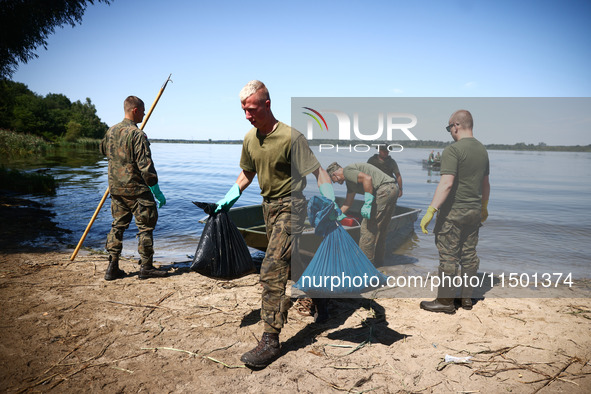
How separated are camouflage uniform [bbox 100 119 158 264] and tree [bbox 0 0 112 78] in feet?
35.4

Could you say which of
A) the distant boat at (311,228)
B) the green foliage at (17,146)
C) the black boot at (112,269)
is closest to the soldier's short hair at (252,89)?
the distant boat at (311,228)

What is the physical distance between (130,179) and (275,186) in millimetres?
2511

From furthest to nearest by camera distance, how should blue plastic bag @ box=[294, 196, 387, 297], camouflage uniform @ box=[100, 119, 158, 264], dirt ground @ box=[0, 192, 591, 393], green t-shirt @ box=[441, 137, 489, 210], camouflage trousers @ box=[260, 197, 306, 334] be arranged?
camouflage uniform @ box=[100, 119, 158, 264]
green t-shirt @ box=[441, 137, 489, 210]
blue plastic bag @ box=[294, 196, 387, 297]
camouflage trousers @ box=[260, 197, 306, 334]
dirt ground @ box=[0, 192, 591, 393]

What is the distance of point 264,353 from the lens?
2.73m

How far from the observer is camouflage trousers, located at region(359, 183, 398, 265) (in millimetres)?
5438

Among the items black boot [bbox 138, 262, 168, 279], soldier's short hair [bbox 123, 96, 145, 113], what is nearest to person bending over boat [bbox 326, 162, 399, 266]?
black boot [bbox 138, 262, 168, 279]

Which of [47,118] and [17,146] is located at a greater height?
[47,118]

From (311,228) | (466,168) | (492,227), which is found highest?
(466,168)

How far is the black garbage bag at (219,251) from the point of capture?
312 cm

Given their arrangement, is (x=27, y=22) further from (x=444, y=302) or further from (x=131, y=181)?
(x=444, y=302)

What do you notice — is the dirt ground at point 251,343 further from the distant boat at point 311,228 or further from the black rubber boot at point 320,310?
the distant boat at point 311,228

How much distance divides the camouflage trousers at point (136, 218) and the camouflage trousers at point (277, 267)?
236 centimetres

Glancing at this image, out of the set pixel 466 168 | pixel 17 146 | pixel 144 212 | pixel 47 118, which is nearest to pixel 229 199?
pixel 144 212

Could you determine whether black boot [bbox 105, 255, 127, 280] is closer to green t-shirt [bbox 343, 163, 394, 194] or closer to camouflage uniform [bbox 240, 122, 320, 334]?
camouflage uniform [bbox 240, 122, 320, 334]
